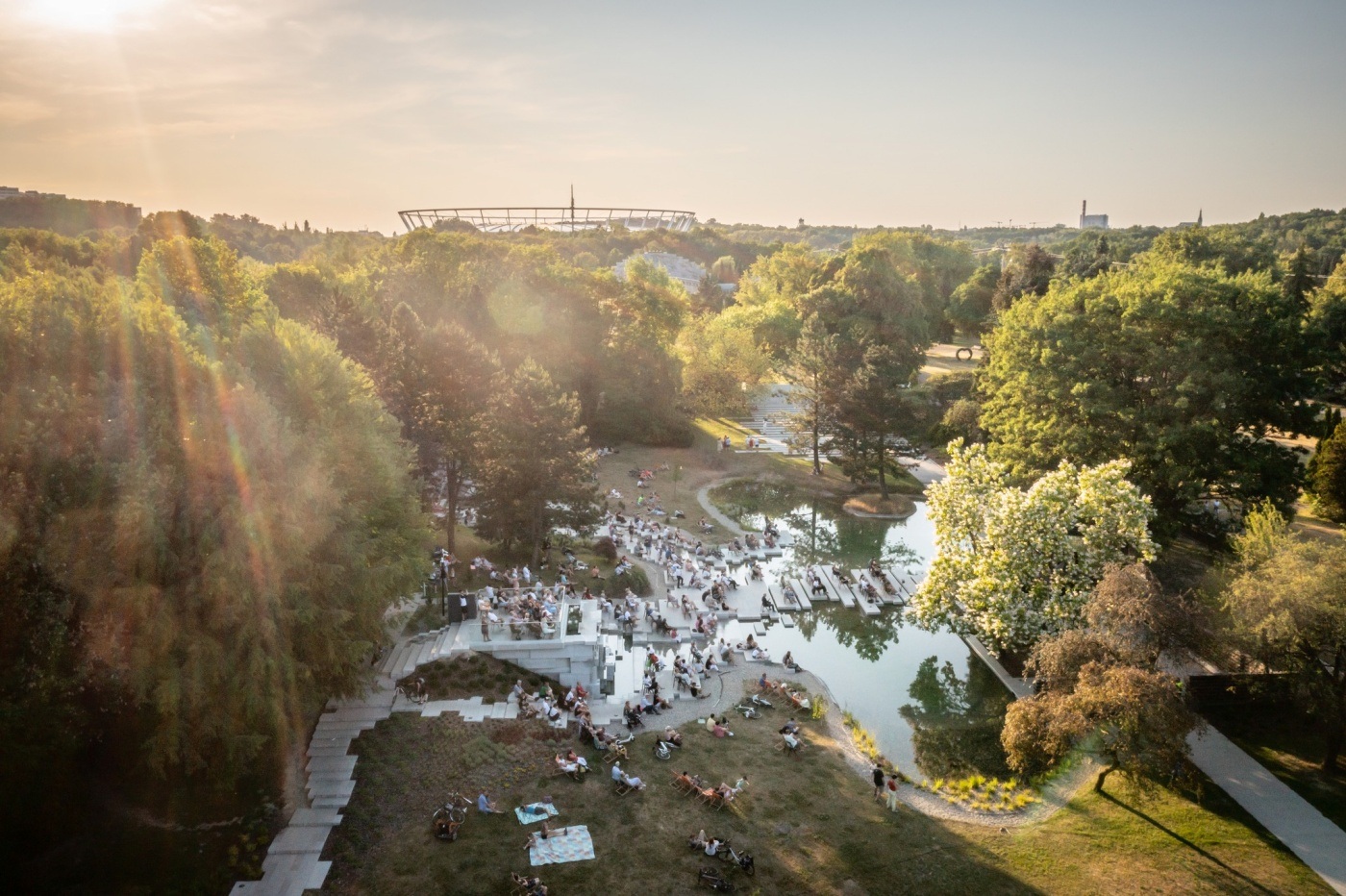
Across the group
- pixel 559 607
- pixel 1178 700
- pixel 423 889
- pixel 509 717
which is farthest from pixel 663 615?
pixel 1178 700

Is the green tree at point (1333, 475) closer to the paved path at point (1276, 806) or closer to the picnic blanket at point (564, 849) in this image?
the paved path at point (1276, 806)

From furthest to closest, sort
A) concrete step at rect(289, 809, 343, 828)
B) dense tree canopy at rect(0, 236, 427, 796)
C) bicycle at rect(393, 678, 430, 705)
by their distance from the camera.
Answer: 1. bicycle at rect(393, 678, 430, 705)
2. concrete step at rect(289, 809, 343, 828)
3. dense tree canopy at rect(0, 236, 427, 796)

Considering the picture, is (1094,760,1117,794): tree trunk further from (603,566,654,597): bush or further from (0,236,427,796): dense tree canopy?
(0,236,427,796): dense tree canopy

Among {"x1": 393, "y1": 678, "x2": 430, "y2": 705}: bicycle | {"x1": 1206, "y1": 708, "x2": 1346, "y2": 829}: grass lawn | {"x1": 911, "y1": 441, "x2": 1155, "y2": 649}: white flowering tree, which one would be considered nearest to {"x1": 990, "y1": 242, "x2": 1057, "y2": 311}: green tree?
{"x1": 911, "y1": 441, "x2": 1155, "y2": 649}: white flowering tree

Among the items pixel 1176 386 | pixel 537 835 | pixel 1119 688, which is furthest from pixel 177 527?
pixel 1176 386

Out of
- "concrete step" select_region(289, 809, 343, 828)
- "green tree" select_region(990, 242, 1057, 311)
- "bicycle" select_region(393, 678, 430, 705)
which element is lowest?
"concrete step" select_region(289, 809, 343, 828)

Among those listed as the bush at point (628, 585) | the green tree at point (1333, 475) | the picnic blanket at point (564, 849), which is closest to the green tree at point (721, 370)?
the bush at point (628, 585)
